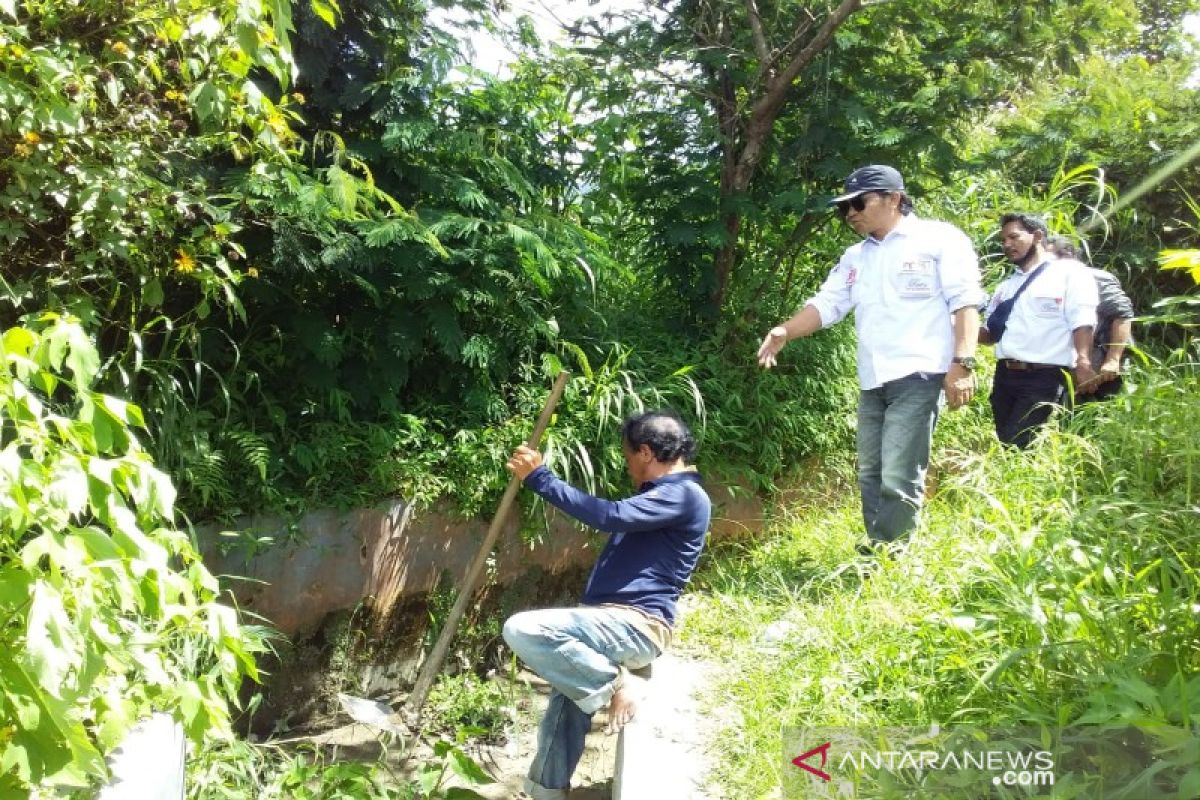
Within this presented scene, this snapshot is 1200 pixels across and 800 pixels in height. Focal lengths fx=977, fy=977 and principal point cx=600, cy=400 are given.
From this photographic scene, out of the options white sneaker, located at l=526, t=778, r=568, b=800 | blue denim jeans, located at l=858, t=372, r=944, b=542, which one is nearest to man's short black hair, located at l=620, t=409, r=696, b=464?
blue denim jeans, located at l=858, t=372, r=944, b=542

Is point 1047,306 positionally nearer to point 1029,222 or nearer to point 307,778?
point 1029,222

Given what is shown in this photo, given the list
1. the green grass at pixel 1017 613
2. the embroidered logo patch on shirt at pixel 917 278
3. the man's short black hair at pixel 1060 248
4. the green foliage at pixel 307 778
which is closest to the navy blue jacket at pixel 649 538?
the green grass at pixel 1017 613

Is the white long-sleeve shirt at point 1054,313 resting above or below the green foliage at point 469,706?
above

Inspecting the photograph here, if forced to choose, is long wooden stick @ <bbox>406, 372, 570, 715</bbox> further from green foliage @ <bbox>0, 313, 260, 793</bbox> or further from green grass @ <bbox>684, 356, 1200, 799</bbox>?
green foliage @ <bbox>0, 313, 260, 793</bbox>

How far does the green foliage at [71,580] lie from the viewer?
1522mm

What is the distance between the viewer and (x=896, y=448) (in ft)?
12.1

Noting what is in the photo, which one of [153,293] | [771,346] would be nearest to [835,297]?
[771,346]

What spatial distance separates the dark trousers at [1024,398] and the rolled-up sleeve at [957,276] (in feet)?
2.22

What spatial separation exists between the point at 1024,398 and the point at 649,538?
2.06m

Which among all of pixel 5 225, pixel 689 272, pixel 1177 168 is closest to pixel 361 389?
pixel 5 225

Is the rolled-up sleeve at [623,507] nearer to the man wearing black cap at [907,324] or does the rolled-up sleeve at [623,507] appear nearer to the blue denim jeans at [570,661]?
the blue denim jeans at [570,661]

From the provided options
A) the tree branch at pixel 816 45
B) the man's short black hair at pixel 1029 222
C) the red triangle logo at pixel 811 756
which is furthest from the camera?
the tree branch at pixel 816 45

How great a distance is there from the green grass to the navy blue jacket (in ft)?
1.49

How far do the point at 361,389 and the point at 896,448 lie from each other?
2105 mm
